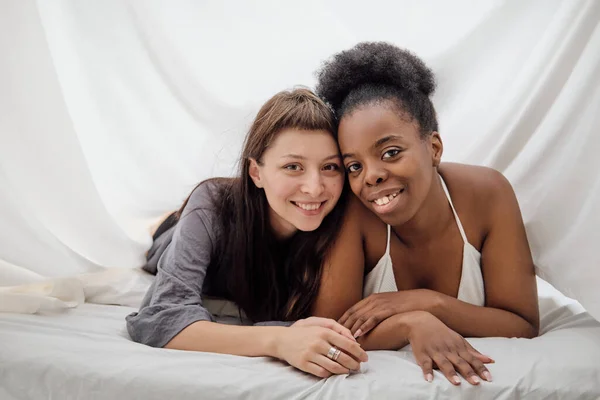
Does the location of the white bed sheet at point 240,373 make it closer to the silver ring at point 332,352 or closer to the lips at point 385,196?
the silver ring at point 332,352

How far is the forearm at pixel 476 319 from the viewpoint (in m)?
1.46

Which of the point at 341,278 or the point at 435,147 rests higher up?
the point at 435,147

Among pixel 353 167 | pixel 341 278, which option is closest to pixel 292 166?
pixel 353 167

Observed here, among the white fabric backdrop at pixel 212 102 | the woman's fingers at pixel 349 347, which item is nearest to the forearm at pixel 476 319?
the white fabric backdrop at pixel 212 102

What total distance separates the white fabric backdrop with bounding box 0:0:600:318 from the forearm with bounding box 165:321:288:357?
50 cm

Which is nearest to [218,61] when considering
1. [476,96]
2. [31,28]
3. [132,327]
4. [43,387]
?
[31,28]

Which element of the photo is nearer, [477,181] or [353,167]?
[353,167]

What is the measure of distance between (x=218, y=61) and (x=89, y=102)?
398mm

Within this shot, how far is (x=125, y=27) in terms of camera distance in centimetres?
192

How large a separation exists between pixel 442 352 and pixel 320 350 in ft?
0.77

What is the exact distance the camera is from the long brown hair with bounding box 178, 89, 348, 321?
1554 millimetres

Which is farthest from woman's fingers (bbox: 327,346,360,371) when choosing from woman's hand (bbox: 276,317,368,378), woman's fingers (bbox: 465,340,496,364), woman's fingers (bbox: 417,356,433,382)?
woman's fingers (bbox: 465,340,496,364)

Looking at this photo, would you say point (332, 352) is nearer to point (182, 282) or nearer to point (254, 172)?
point (182, 282)

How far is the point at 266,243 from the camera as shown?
165 centimetres
